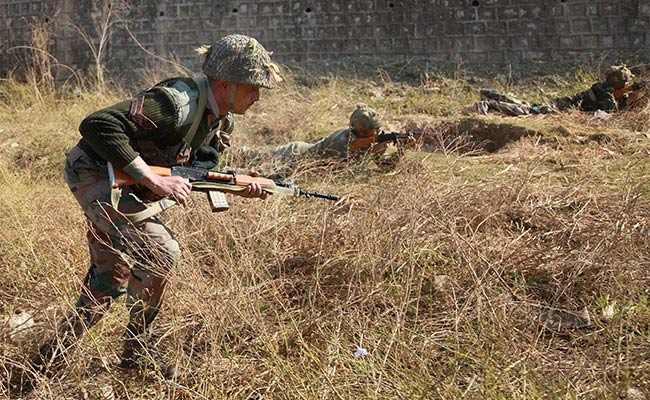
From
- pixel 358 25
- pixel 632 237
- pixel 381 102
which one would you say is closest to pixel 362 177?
pixel 632 237

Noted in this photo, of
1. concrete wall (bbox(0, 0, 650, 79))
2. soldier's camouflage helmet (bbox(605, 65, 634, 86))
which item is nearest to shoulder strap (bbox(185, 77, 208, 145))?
soldier's camouflage helmet (bbox(605, 65, 634, 86))

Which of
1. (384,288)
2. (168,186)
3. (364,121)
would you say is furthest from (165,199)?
(364,121)

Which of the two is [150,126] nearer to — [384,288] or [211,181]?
[211,181]

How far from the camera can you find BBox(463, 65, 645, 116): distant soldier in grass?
6531mm

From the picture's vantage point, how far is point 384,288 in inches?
100

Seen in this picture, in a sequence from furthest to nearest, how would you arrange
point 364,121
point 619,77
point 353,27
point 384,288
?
1. point 353,27
2. point 619,77
3. point 364,121
4. point 384,288

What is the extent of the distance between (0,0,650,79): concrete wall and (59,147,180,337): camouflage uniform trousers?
7233 mm

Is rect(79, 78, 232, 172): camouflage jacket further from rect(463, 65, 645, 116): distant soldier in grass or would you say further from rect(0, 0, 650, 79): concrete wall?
rect(0, 0, 650, 79): concrete wall

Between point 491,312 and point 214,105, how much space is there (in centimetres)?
127

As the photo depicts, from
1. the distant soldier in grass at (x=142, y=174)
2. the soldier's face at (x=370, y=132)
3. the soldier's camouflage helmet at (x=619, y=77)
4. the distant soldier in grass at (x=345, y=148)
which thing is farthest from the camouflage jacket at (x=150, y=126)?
the soldier's camouflage helmet at (x=619, y=77)

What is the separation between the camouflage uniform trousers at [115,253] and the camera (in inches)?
82.1

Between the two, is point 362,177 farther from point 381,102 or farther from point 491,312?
point 381,102

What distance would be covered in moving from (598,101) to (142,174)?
6.03 m

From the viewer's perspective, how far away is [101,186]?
2143 millimetres
